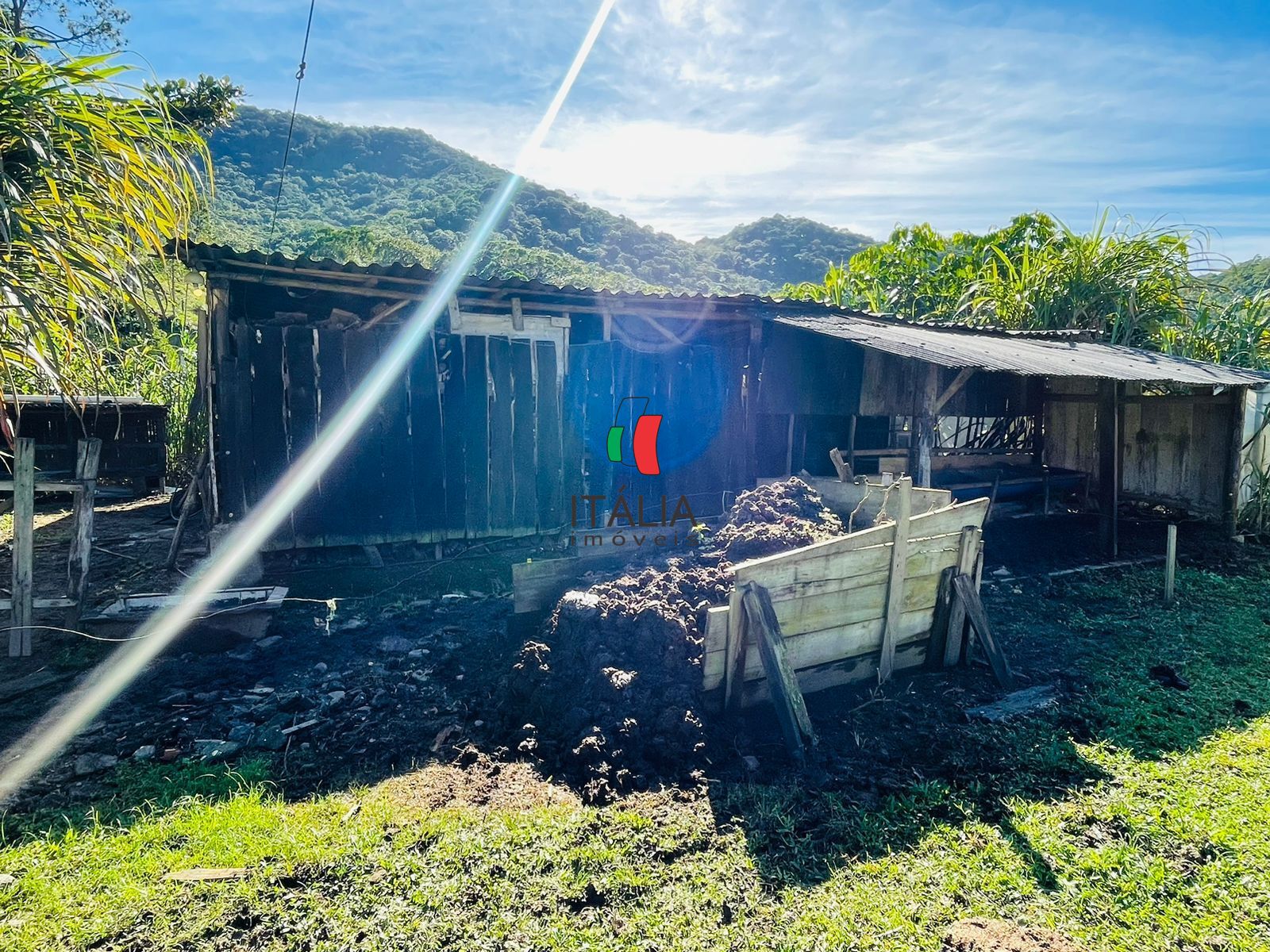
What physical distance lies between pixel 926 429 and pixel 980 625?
3535 millimetres

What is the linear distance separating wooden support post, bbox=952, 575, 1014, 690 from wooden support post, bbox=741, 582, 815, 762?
5.16 ft

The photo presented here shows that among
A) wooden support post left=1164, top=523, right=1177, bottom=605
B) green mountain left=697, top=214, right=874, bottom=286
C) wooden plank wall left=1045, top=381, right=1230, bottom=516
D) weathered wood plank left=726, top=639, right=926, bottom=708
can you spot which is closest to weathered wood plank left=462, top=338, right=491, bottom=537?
weathered wood plank left=726, top=639, right=926, bottom=708

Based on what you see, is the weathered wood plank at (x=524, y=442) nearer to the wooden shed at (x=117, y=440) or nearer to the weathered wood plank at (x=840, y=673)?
the weathered wood plank at (x=840, y=673)

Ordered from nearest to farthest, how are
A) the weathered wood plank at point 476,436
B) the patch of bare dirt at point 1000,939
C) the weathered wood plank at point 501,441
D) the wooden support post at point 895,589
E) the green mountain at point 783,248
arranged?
the patch of bare dirt at point 1000,939, the wooden support post at point 895,589, the weathered wood plank at point 476,436, the weathered wood plank at point 501,441, the green mountain at point 783,248

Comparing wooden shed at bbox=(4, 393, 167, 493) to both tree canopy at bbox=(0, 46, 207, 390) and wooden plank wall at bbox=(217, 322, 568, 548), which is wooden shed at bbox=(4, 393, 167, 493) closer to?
wooden plank wall at bbox=(217, 322, 568, 548)

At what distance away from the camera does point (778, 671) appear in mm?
3797

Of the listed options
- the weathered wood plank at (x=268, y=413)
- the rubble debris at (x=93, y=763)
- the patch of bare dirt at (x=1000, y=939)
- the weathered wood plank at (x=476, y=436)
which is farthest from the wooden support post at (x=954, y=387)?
the rubble debris at (x=93, y=763)

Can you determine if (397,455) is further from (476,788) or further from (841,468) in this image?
(841,468)

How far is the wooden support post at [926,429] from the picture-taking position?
25.3 feet

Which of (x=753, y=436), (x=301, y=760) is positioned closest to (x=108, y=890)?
(x=301, y=760)

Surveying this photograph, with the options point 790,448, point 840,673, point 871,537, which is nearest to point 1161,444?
point 790,448

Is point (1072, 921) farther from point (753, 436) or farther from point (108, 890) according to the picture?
point (753, 436)

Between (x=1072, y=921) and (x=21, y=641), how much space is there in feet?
A: 20.9

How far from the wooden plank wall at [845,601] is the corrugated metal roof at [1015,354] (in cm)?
240
